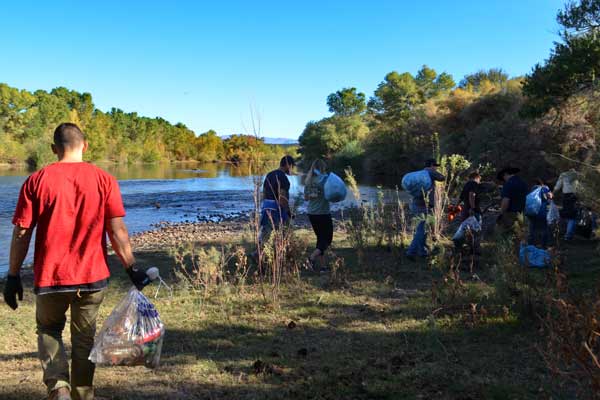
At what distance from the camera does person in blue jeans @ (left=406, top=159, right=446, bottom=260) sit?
7959 millimetres

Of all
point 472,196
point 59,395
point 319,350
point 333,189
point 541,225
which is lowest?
point 319,350

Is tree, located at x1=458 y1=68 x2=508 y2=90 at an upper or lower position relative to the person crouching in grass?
upper

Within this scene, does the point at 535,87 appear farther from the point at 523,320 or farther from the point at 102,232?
the point at 102,232

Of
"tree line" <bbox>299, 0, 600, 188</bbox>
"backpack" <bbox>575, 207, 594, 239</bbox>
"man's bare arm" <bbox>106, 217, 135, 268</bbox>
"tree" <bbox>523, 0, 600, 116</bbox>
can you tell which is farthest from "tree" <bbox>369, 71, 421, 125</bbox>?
"man's bare arm" <bbox>106, 217, 135, 268</bbox>

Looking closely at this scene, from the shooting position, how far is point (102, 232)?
122 inches

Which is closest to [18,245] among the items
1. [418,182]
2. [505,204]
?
[418,182]

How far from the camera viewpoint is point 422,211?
8273 millimetres

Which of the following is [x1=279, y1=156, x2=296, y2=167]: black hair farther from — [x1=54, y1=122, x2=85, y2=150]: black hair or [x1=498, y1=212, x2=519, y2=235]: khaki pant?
[x1=54, y1=122, x2=85, y2=150]: black hair

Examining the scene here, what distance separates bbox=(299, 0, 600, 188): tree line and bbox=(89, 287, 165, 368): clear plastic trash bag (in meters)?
4.16

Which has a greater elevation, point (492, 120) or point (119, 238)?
point (492, 120)

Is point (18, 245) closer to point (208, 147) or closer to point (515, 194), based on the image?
point (515, 194)

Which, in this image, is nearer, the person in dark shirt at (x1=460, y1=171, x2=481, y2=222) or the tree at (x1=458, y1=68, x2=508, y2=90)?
the person in dark shirt at (x1=460, y1=171, x2=481, y2=222)

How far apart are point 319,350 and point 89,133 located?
288 feet

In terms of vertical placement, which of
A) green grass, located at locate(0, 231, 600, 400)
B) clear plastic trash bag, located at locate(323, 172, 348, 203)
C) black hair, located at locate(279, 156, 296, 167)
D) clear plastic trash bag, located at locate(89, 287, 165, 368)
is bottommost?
green grass, located at locate(0, 231, 600, 400)
